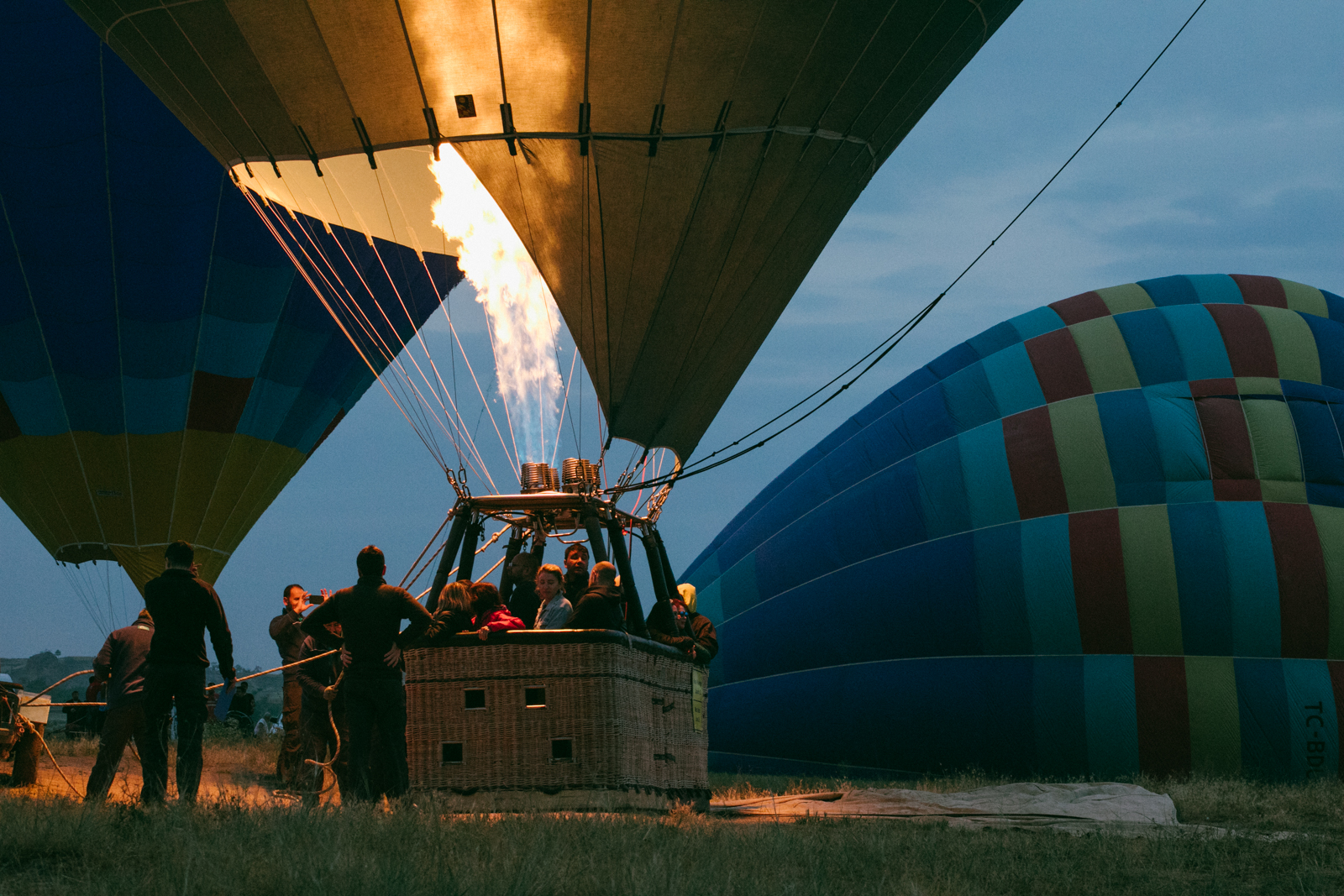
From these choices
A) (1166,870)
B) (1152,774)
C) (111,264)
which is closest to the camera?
(1166,870)

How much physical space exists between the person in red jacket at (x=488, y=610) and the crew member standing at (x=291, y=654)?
7.77ft

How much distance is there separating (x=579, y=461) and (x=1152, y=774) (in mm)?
6148

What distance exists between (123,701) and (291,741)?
79.4 inches

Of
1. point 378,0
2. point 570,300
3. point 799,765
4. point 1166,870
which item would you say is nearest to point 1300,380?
point 799,765

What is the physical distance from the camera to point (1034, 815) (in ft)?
23.5

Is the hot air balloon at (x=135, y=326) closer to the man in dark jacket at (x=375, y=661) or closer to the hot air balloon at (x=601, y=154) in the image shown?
the hot air balloon at (x=601, y=154)

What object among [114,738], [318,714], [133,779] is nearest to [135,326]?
[133,779]

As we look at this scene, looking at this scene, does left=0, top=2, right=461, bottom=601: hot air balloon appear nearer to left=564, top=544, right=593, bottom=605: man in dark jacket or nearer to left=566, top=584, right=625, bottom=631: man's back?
left=564, top=544, right=593, bottom=605: man in dark jacket

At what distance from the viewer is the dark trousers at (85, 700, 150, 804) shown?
622cm

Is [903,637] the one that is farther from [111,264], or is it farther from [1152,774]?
[111,264]

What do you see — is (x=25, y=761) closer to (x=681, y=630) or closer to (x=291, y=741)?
(x=291, y=741)

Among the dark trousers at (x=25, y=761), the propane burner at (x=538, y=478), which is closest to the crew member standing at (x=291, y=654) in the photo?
the dark trousers at (x=25, y=761)

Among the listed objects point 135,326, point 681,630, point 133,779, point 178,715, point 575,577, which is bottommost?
point 133,779

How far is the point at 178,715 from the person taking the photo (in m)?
5.89
